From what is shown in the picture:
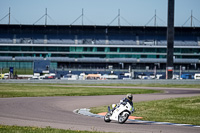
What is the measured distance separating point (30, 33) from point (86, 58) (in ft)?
59.3

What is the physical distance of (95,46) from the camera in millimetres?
116688

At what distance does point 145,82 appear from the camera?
77.7 m

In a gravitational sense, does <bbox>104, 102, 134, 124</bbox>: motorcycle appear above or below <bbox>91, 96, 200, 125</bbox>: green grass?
above

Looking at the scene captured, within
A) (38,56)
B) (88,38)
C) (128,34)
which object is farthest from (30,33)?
(128,34)

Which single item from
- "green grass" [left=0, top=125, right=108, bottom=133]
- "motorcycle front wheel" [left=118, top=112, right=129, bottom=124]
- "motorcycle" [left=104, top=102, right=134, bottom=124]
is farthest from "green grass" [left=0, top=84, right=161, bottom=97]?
"green grass" [left=0, top=125, right=108, bottom=133]

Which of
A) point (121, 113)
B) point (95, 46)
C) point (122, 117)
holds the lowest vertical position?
point (122, 117)

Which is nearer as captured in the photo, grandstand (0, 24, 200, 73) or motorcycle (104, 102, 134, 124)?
motorcycle (104, 102, 134, 124)

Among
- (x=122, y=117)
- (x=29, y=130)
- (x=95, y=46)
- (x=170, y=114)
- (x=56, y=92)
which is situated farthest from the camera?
(x=95, y=46)

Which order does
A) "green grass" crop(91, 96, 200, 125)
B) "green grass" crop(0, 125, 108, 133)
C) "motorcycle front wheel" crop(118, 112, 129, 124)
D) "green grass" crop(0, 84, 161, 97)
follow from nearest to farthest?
"green grass" crop(0, 125, 108, 133) → "motorcycle front wheel" crop(118, 112, 129, 124) → "green grass" crop(91, 96, 200, 125) → "green grass" crop(0, 84, 161, 97)

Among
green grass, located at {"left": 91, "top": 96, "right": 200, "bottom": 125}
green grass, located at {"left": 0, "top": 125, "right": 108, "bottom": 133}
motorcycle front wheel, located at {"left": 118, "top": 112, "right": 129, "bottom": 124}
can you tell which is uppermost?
motorcycle front wheel, located at {"left": 118, "top": 112, "right": 129, "bottom": 124}

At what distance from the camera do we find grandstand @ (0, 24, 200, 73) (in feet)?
380

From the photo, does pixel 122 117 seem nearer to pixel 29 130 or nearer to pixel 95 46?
pixel 29 130

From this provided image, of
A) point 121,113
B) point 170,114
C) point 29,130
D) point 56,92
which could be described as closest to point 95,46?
point 56,92

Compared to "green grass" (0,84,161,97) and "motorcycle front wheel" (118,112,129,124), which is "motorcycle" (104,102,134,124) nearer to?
"motorcycle front wheel" (118,112,129,124)
